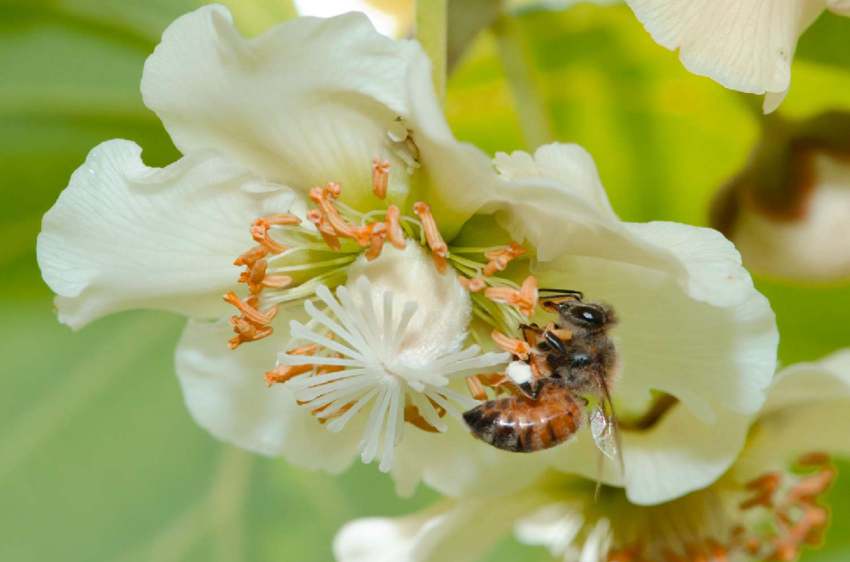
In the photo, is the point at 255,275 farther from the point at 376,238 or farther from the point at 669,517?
the point at 669,517

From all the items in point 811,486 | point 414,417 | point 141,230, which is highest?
point 141,230

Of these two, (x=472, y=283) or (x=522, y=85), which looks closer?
(x=472, y=283)

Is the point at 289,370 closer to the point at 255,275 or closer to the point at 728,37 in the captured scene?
the point at 255,275

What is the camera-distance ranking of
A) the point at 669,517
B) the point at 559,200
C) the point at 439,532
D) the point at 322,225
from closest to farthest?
1. the point at 559,200
2. the point at 322,225
3. the point at 439,532
4. the point at 669,517

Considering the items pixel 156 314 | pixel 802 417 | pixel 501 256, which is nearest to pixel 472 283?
pixel 501 256

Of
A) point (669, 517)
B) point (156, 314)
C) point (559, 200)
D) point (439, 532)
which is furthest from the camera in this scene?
point (156, 314)

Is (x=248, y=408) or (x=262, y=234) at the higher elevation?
(x=262, y=234)

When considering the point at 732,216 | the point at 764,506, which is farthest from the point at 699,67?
the point at 764,506

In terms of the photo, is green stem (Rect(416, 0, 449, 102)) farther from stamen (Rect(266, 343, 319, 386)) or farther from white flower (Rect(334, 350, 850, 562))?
white flower (Rect(334, 350, 850, 562))
